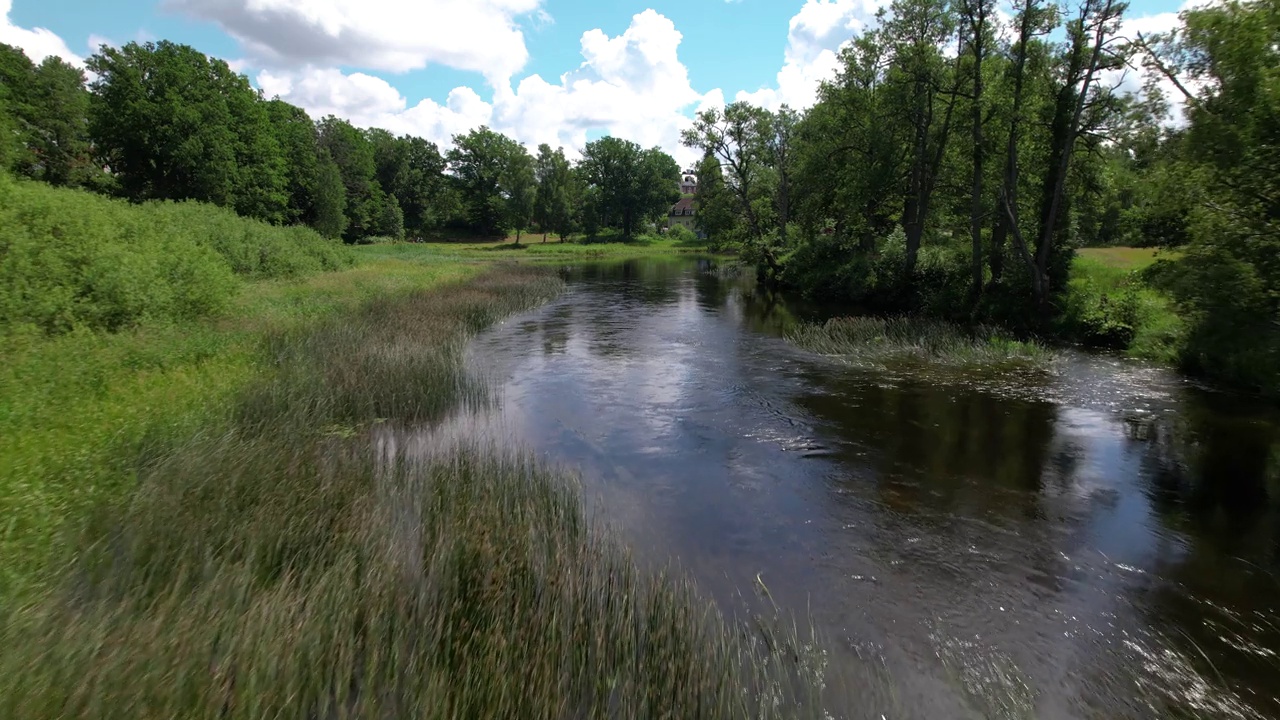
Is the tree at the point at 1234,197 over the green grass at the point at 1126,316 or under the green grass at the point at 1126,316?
over

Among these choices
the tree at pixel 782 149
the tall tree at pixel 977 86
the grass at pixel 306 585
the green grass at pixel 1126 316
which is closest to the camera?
the grass at pixel 306 585

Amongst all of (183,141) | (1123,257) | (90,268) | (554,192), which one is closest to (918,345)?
(1123,257)

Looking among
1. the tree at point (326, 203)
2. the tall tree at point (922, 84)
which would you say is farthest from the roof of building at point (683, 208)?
the tall tree at point (922, 84)

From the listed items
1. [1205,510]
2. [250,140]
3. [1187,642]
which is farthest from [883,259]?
[250,140]

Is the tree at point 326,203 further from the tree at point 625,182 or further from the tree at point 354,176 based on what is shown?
the tree at point 625,182

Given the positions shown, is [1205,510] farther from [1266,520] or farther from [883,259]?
[883,259]

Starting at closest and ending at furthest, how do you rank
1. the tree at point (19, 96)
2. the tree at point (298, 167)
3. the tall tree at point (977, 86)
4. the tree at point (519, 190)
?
the tall tree at point (977, 86) < the tree at point (19, 96) < the tree at point (298, 167) < the tree at point (519, 190)

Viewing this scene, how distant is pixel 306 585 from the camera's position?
18.0 ft

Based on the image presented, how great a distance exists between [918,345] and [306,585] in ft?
58.0

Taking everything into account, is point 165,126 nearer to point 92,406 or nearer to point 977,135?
point 92,406

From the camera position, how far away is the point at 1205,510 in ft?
29.5

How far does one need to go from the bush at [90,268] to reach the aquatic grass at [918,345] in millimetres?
18018

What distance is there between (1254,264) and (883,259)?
61.1 feet

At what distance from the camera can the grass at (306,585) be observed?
4.19 metres
